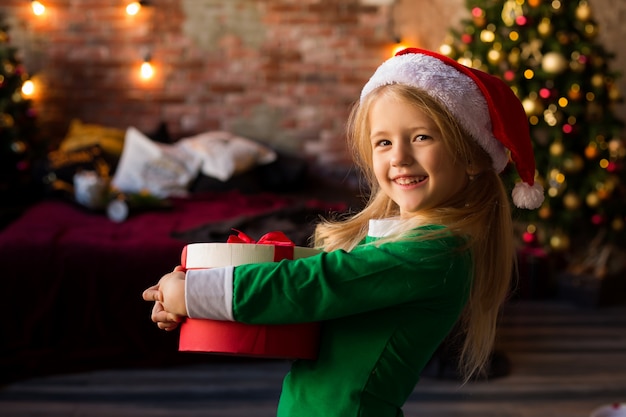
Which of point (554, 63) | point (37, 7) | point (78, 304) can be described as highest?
point (37, 7)

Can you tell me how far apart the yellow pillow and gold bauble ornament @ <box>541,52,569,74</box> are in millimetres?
2714

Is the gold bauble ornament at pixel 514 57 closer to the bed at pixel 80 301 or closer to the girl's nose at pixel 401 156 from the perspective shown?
the bed at pixel 80 301


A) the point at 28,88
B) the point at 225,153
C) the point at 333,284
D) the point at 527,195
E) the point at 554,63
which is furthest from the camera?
the point at 28,88

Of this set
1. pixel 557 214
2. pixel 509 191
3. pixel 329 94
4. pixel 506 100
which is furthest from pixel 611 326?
pixel 506 100

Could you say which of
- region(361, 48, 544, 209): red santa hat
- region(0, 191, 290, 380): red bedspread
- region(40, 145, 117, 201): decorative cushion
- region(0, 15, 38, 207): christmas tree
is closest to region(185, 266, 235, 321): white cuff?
region(361, 48, 544, 209): red santa hat

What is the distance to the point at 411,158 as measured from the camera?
1115 millimetres

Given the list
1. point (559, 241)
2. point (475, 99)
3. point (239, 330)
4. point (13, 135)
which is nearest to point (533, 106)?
point (559, 241)

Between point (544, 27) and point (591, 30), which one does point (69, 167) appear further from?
point (591, 30)

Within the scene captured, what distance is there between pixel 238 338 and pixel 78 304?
7.38ft

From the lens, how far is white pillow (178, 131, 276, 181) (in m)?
4.74

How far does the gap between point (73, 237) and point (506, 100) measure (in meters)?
2.57

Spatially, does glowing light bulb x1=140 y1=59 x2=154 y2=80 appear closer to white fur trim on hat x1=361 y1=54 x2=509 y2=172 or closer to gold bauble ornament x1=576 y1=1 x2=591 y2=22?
gold bauble ornament x1=576 y1=1 x2=591 y2=22

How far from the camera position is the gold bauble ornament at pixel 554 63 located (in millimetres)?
4238

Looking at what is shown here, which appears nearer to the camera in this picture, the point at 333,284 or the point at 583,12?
the point at 333,284
